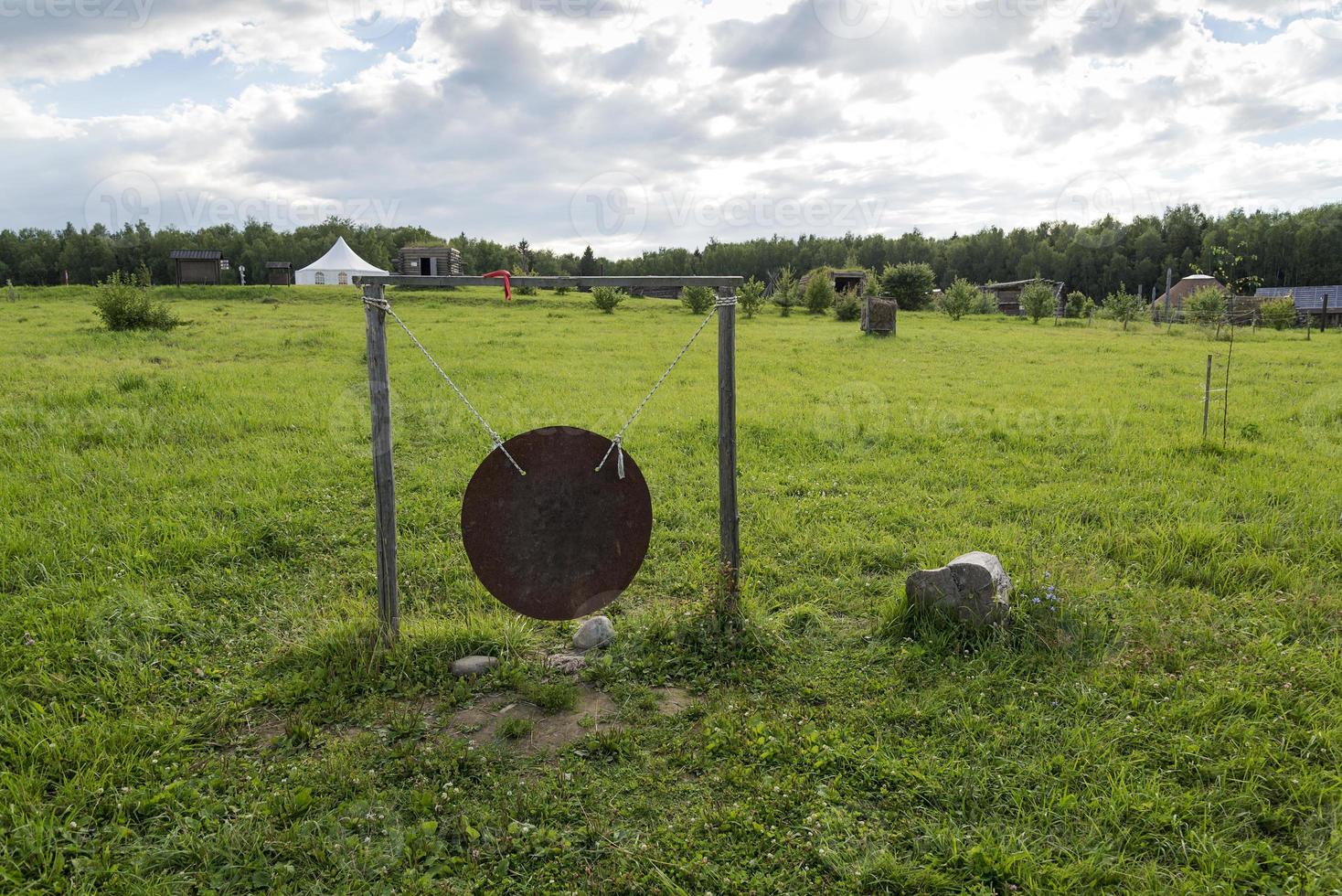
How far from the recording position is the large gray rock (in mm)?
4801

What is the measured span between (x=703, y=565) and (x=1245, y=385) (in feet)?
43.2

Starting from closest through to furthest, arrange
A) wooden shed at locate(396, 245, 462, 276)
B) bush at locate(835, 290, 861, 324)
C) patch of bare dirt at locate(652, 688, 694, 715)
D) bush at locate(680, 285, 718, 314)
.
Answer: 1. patch of bare dirt at locate(652, 688, 694, 715)
2. bush at locate(680, 285, 718, 314)
3. bush at locate(835, 290, 861, 324)
4. wooden shed at locate(396, 245, 462, 276)

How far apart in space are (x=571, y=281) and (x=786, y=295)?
1370 inches

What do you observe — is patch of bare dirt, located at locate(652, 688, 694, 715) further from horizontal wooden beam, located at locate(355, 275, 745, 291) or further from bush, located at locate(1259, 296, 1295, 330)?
bush, located at locate(1259, 296, 1295, 330)

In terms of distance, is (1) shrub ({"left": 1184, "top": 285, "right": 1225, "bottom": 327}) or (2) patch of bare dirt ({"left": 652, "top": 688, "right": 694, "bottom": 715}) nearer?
(2) patch of bare dirt ({"left": 652, "top": 688, "right": 694, "bottom": 715})

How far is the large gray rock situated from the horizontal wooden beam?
2221mm

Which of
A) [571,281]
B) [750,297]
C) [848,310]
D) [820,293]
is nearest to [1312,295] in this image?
[820,293]

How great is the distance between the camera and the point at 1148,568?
586 cm

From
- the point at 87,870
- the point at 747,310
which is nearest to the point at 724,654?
the point at 87,870

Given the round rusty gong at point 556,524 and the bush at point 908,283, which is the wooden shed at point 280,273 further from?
the round rusty gong at point 556,524

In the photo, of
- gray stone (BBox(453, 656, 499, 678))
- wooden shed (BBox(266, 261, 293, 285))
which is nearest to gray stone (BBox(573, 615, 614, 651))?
gray stone (BBox(453, 656, 499, 678))

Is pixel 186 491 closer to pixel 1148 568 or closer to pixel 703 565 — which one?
pixel 703 565

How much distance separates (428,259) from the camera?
51094mm

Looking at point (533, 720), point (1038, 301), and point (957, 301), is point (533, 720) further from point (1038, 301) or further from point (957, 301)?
point (1038, 301)
